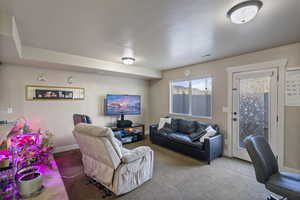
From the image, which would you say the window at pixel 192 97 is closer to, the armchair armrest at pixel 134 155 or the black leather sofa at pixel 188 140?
the black leather sofa at pixel 188 140

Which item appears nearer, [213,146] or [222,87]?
[213,146]

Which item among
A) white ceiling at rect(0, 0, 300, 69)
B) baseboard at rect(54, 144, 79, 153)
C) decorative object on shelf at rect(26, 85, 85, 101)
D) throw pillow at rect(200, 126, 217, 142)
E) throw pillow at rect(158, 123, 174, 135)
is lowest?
baseboard at rect(54, 144, 79, 153)

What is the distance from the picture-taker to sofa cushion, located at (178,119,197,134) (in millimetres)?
3878

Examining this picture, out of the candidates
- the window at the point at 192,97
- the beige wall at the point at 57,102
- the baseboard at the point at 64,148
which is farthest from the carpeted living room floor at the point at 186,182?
the window at the point at 192,97

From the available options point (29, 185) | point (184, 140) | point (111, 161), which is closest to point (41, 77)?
point (29, 185)

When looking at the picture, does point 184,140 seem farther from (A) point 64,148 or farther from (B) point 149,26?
(A) point 64,148

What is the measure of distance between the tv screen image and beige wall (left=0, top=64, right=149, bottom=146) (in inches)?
12.7

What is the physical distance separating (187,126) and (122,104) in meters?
2.20

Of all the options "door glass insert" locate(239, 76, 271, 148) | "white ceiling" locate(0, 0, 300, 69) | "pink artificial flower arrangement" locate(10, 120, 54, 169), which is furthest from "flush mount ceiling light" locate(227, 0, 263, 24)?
"pink artificial flower arrangement" locate(10, 120, 54, 169)

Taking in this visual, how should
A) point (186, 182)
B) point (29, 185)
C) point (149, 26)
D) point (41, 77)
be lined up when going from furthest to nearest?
point (41, 77) → point (186, 182) → point (149, 26) → point (29, 185)

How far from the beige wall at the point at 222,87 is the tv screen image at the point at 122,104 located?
0.93 metres

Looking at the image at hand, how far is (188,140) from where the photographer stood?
133 inches

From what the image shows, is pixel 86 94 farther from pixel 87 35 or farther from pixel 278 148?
pixel 278 148

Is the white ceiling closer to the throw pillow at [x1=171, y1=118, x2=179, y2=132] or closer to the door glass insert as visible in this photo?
the door glass insert
